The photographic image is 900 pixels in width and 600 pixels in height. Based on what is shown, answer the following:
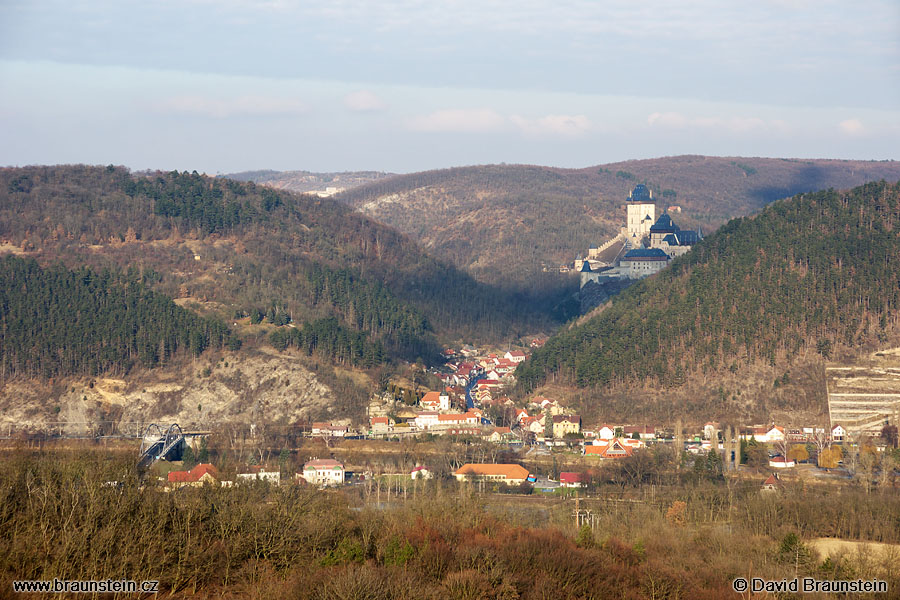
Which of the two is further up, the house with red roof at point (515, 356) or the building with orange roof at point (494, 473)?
the house with red roof at point (515, 356)

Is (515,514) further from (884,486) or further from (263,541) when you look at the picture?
(884,486)

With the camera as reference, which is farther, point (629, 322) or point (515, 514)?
point (629, 322)

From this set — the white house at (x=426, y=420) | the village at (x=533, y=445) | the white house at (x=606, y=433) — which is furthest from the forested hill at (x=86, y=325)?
Result: the white house at (x=606, y=433)

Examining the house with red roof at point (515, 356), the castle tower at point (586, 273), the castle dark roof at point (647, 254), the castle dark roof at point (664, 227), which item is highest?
the castle dark roof at point (664, 227)

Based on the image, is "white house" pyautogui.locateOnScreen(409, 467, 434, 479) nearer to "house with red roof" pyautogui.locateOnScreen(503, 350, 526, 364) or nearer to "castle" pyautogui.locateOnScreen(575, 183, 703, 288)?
"house with red roof" pyautogui.locateOnScreen(503, 350, 526, 364)

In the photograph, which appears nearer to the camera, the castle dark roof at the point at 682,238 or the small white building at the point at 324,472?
the small white building at the point at 324,472

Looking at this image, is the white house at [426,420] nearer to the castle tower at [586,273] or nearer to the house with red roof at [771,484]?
the house with red roof at [771,484]

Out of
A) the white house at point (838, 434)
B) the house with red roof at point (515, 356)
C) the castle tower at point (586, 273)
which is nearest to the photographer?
the white house at point (838, 434)

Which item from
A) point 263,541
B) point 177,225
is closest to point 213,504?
point 263,541
